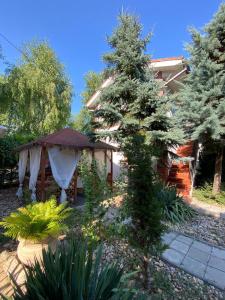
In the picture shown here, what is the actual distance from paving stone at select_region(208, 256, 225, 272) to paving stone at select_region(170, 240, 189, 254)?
20.9 inches

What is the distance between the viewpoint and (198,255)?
15.5 ft

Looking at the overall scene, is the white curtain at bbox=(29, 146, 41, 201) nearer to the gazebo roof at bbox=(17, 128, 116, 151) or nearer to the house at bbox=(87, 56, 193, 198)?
the gazebo roof at bbox=(17, 128, 116, 151)

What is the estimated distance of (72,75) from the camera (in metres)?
20.6

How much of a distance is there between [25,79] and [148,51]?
10.3 meters

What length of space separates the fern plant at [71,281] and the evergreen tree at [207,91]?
25.6 feet

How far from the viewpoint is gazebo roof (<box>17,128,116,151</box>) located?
7.75m

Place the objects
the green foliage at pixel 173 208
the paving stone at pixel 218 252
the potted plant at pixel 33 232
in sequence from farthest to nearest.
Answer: the green foliage at pixel 173 208, the paving stone at pixel 218 252, the potted plant at pixel 33 232

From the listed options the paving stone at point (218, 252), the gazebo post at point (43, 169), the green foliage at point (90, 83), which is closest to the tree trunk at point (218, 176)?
the paving stone at point (218, 252)

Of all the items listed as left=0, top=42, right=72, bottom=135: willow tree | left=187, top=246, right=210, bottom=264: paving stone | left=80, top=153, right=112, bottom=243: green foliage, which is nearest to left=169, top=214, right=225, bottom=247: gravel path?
left=187, top=246, right=210, bottom=264: paving stone

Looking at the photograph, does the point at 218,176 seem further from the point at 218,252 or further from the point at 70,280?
the point at 70,280

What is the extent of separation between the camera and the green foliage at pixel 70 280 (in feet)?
6.62

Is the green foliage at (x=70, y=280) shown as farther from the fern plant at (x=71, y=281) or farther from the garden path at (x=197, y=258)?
the garden path at (x=197, y=258)

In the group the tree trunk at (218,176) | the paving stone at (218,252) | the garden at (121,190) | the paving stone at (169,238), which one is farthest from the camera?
the tree trunk at (218,176)

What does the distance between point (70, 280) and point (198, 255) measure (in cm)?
366
